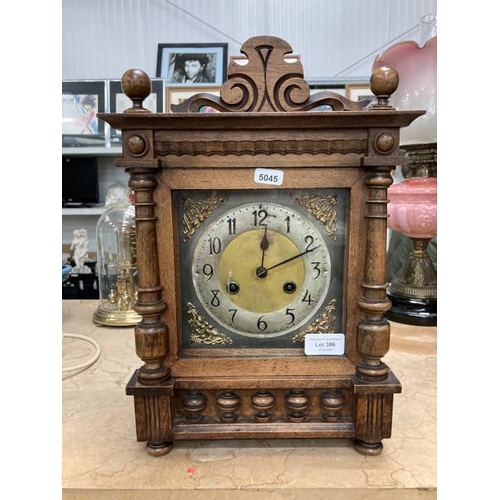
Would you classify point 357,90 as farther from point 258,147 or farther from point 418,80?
point 258,147

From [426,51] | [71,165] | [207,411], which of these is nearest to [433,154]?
[426,51]

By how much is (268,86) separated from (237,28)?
137cm

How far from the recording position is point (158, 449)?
2.05ft

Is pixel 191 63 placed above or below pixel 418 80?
above

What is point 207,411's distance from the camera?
64 cm

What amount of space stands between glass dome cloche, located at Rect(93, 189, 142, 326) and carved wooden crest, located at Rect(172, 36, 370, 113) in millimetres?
711

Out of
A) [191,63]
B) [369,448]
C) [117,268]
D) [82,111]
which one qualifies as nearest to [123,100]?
[82,111]

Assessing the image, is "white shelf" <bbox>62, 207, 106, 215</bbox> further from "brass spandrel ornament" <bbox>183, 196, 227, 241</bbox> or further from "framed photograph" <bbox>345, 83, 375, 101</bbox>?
"brass spandrel ornament" <bbox>183, 196, 227, 241</bbox>

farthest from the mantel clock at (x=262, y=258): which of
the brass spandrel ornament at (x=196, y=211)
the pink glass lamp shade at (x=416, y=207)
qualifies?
the pink glass lamp shade at (x=416, y=207)

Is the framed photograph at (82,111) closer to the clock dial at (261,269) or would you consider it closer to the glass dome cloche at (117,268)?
the glass dome cloche at (117,268)

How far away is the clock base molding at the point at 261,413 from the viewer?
614 mm

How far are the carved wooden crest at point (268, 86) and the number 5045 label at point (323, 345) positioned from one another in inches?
12.7

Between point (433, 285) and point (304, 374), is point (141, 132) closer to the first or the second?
point (304, 374)

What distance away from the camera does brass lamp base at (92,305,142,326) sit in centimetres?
116
